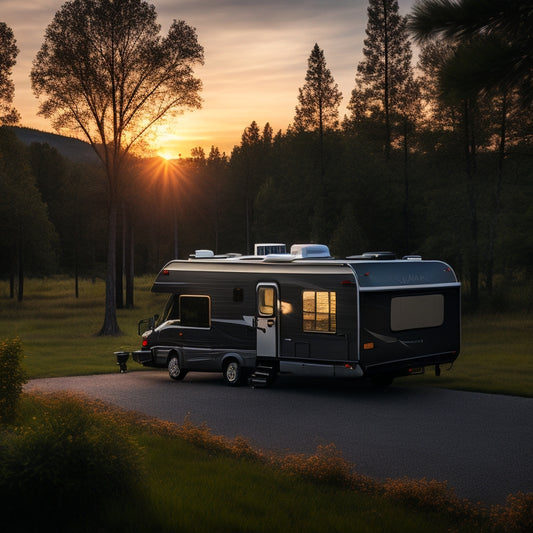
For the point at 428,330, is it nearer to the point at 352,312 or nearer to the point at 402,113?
the point at 352,312

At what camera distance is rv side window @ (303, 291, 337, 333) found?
15.0 meters

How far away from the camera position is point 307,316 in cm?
1555

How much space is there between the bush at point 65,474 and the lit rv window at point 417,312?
8.15 meters

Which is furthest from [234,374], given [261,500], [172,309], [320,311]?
[261,500]

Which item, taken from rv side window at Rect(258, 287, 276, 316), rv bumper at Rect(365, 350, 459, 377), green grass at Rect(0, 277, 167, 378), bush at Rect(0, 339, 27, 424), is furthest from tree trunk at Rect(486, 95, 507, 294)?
bush at Rect(0, 339, 27, 424)

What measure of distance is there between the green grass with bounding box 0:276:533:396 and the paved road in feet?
5.17

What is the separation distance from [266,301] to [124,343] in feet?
42.0

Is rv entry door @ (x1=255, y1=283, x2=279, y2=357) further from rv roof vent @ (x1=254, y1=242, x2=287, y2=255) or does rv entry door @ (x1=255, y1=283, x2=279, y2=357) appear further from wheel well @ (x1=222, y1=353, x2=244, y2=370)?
rv roof vent @ (x1=254, y1=242, x2=287, y2=255)

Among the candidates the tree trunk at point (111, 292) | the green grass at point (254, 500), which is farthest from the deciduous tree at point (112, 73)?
the green grass at point (254, 500)

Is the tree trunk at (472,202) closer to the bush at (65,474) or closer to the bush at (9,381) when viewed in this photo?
the bush at (9,381)

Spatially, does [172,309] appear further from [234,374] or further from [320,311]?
[320,311]

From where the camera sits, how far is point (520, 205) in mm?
36281

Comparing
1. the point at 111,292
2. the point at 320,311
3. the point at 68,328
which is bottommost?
the point at 68,328

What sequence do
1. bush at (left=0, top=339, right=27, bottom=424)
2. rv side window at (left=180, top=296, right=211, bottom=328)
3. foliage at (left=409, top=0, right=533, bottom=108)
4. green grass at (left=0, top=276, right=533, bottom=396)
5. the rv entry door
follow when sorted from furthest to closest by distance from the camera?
1. rv side window at (left=180, top=296, right=211, bottom=328)
2. green grass at (left=0, top=276, right=533, bottom=396)
3. the rv entry door
4. bush at (left=0, top=339, right=27, bottom=424)
5. foliage at (left=409, top=0, right=533, bottom=108)
